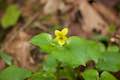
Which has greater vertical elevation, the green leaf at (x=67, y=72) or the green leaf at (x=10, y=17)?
the green leaf at (x=10, y=17)

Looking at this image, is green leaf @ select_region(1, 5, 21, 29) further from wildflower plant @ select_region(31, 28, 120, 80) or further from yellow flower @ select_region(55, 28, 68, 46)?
Answer: yellow flower @ select_region(55, 28, 68, 46)

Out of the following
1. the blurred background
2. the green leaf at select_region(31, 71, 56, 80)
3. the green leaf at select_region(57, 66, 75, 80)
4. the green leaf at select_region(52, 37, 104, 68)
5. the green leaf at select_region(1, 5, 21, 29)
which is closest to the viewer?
the green leaf at select_region(52, 37, 104, 68)

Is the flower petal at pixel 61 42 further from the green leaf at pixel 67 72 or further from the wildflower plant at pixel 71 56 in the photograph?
the green leaf at pixel 67 72

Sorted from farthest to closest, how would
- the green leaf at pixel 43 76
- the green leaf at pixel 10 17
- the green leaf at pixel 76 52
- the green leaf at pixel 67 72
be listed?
the green leaf at pixel 10 17 < the green leaf at pixel 67 72 < the green leaf at pixel 43 76 < the green leaf at pixel 76 52

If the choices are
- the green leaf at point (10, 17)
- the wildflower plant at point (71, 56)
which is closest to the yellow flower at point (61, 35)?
the wildflower plant at point (71, 56)

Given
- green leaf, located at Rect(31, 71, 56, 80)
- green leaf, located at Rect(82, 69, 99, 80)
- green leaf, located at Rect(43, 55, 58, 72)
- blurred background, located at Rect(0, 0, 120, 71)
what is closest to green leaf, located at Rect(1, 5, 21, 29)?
blurred background, located at Rect(0, 0, 120, 71)

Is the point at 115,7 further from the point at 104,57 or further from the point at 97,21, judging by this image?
the point at 104,57

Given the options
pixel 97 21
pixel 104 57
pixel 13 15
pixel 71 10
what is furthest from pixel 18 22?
pixel 104 57

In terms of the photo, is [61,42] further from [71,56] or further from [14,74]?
[14,74]
